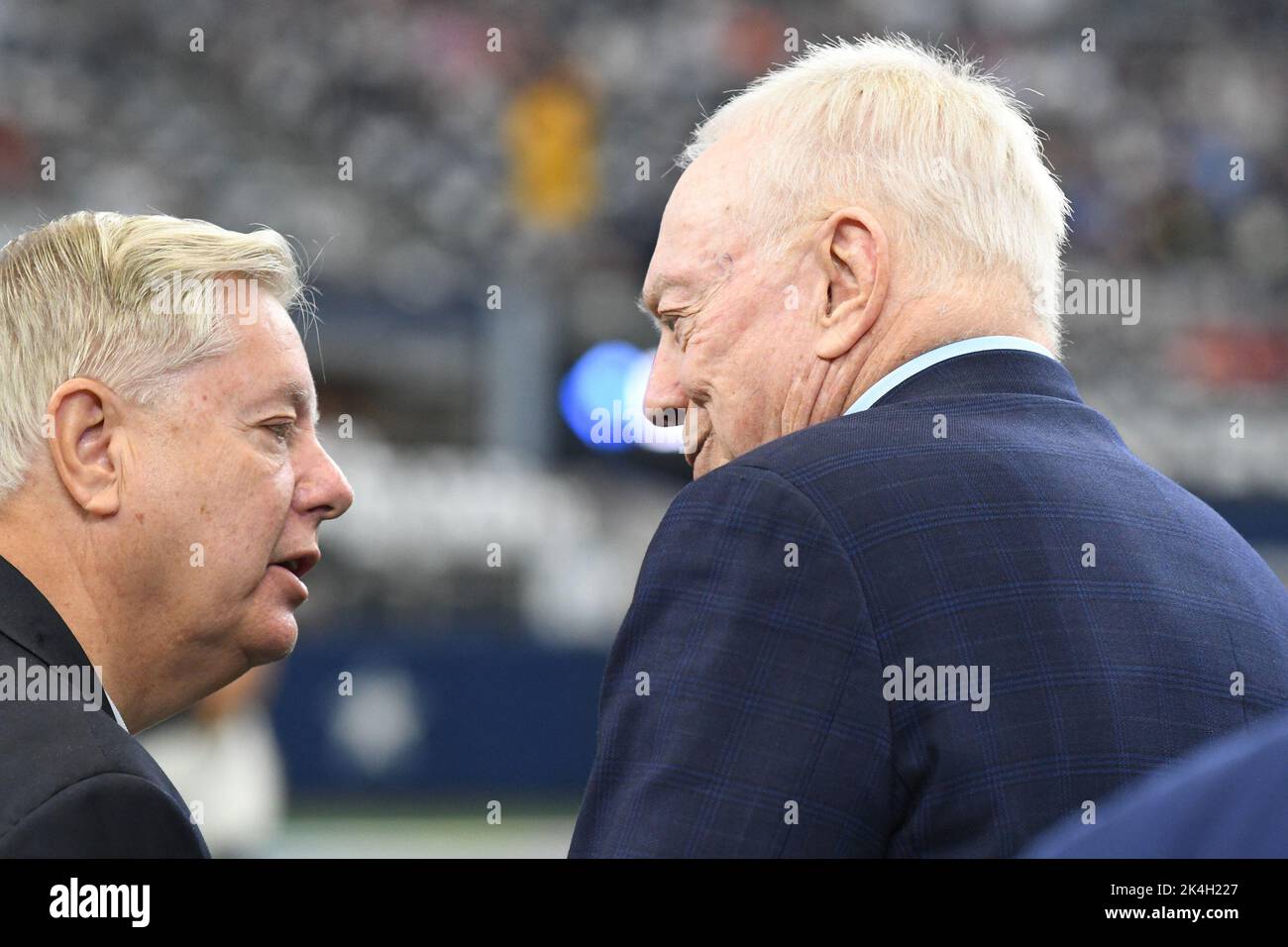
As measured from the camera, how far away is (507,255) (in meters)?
11.6

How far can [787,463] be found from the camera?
4.84 feet

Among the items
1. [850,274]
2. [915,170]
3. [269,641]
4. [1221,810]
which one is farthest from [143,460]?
[1221,810]

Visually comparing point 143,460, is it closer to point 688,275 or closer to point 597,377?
point 688,275

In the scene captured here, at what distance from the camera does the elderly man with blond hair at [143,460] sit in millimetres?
1712

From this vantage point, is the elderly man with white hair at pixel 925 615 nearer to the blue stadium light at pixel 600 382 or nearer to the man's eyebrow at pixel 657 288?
the man's eyebrow at pixel 657 288

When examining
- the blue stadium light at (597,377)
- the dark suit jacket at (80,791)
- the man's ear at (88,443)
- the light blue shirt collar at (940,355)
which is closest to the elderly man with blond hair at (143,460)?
the man's ear at (88,443)

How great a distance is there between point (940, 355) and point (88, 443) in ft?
3.10

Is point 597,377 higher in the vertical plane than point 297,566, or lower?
higher

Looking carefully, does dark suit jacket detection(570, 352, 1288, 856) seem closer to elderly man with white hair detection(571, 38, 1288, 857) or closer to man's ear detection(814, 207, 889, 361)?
elderly man with white hair detection(571, 38, 1288, 857)

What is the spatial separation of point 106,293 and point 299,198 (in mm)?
10581

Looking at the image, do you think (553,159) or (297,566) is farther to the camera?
(553,159)

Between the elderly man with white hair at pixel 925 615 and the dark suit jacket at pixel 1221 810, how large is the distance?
2.32 ft

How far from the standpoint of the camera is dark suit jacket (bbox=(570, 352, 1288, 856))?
4.46 feet

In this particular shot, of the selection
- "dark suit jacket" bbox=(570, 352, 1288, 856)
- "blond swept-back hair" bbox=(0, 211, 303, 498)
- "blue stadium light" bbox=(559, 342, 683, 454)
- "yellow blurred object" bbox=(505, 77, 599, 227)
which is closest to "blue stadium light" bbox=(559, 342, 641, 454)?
"blue stadium light" bbox=(559, 342, 683, 454)
